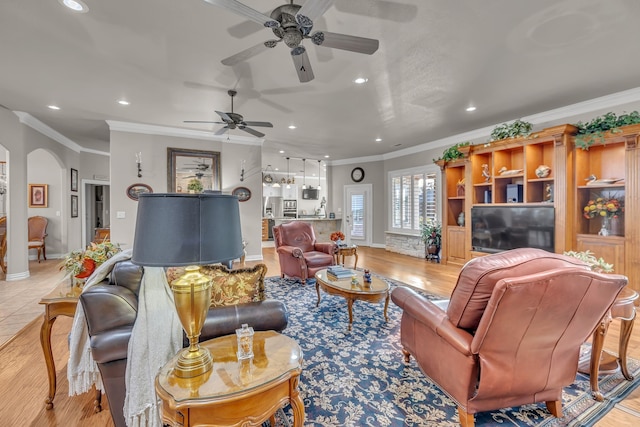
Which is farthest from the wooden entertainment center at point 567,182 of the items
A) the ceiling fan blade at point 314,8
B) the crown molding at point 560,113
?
the ceiling fan blade at point 314,8

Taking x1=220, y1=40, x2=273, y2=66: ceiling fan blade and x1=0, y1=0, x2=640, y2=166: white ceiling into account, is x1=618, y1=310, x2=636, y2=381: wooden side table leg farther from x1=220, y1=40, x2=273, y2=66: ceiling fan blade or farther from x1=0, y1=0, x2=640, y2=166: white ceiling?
x1=220, y1=40, x2=273, y2=66: ceiling fan blade

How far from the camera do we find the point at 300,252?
14.0 ft

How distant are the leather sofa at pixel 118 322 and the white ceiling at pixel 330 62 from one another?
7.11 feet

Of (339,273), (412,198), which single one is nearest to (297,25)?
(339,273)

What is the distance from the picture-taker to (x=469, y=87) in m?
3.71

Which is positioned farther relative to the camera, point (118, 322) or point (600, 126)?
point (600, 126)

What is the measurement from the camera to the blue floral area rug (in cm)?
169

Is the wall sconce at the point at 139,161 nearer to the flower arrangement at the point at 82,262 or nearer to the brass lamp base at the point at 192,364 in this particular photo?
the flower arrangement at the point at 82,262

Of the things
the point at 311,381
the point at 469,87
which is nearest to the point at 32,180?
the point at 311,381

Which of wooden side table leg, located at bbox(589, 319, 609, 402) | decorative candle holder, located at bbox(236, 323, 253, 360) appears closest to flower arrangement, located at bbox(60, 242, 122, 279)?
decorative candle holder, located at bbox(236, 323, 253, 360)

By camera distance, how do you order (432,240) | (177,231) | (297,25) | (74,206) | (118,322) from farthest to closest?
(74,206) < (432,240) < (297,25) < (118,322) < (177,231)

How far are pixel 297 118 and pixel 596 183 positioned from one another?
4664 millimetres

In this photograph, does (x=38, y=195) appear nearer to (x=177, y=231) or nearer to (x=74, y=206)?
(x=74, y=206)

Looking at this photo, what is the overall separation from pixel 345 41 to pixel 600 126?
407cm
